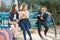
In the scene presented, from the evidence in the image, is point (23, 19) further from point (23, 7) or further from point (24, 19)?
point (23, 7)

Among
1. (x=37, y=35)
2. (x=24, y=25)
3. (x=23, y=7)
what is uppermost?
(x=23, y=7)

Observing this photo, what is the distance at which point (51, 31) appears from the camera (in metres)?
1.29

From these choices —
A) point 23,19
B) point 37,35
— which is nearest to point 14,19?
point 23,19

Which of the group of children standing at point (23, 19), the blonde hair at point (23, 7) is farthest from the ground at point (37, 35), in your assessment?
the blonde hair at point (23, 7)

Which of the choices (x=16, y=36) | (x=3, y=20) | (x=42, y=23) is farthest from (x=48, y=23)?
(x=3, y=20)

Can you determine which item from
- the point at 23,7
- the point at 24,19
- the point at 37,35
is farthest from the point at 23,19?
the point at 37,35

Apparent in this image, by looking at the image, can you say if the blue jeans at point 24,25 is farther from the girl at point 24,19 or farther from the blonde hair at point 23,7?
the blonde hair at point 23,7

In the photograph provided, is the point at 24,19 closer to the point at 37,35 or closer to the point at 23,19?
the point at 23,19

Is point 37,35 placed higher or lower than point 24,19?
lower

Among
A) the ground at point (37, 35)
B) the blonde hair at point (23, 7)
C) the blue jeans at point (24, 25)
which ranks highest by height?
the blonde hair at point (23, 7)

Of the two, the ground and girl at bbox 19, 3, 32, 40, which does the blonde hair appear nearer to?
girl at bbox 19, 3, 32, 40

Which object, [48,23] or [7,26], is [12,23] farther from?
[48,23]

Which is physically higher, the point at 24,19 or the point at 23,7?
the point at 23,7

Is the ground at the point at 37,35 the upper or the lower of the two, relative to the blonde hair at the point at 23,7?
lower
